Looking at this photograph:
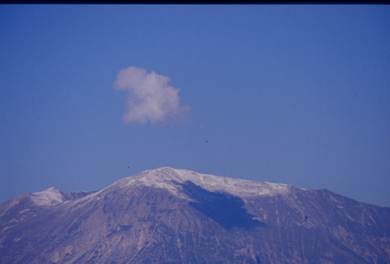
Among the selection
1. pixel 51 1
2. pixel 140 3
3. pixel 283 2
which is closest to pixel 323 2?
pixel 283 2

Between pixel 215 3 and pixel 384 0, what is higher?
pixel 384 0

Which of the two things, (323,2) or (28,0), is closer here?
(323,2)

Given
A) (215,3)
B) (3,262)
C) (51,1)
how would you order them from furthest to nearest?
(3,262)
(51,1)
(215,3)

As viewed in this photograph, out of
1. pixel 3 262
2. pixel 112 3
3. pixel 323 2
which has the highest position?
pixel 3 262

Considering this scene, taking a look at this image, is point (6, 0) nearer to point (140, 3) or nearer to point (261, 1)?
point (140, 3)

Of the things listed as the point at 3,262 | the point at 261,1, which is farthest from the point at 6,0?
the point at 3,262

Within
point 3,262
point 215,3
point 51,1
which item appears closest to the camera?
point 215,3

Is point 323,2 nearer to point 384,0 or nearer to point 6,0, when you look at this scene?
point 384,0

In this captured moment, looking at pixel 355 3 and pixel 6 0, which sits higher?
pixel 355 3

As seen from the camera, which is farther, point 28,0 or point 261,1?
point 28,0
